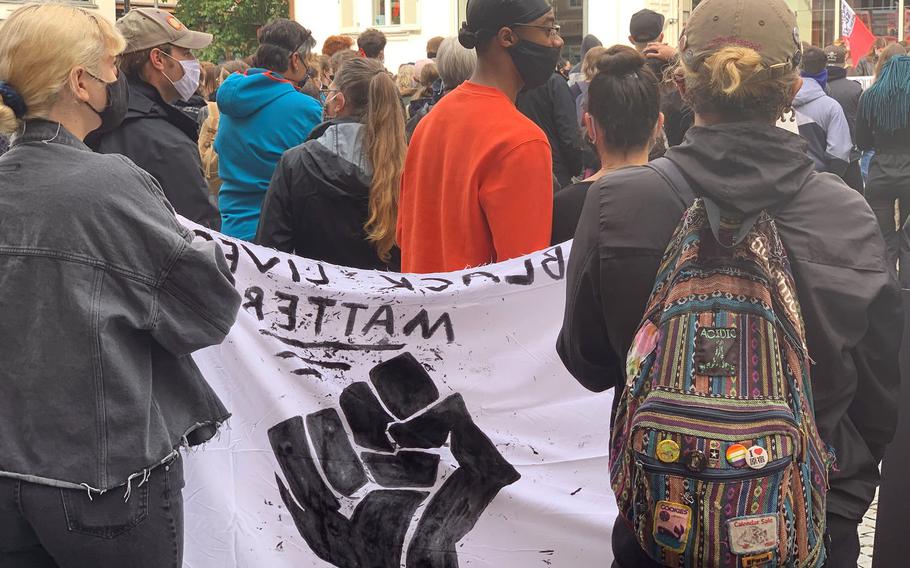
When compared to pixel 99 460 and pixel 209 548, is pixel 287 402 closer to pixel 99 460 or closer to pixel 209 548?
pixel 209 548

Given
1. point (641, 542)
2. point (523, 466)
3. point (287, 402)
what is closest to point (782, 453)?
point (641, 542)

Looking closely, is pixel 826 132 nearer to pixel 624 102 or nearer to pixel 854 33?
pixel 624 102

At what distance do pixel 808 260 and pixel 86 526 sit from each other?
5.15 feet

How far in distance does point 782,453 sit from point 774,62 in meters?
0.77

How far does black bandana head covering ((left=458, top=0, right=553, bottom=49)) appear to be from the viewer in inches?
160

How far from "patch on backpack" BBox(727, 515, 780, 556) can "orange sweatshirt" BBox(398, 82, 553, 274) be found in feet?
6.00

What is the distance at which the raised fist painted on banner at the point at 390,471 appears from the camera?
163 inches

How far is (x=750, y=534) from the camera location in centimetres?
221

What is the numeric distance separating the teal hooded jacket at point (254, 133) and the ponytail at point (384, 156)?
3.82 feet

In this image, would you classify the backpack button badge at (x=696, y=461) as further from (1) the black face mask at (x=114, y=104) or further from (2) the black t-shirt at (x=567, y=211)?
(2) the black t-shirt at (x=567, y=211)

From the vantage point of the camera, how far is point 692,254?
2338 millimetres

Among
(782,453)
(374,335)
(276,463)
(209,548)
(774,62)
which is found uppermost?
(774,62)

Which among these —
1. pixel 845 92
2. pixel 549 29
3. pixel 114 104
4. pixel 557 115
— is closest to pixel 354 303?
pixel 549 29

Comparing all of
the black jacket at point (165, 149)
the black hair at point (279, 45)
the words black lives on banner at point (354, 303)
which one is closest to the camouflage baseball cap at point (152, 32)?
the black jacket at point (165, 149)
